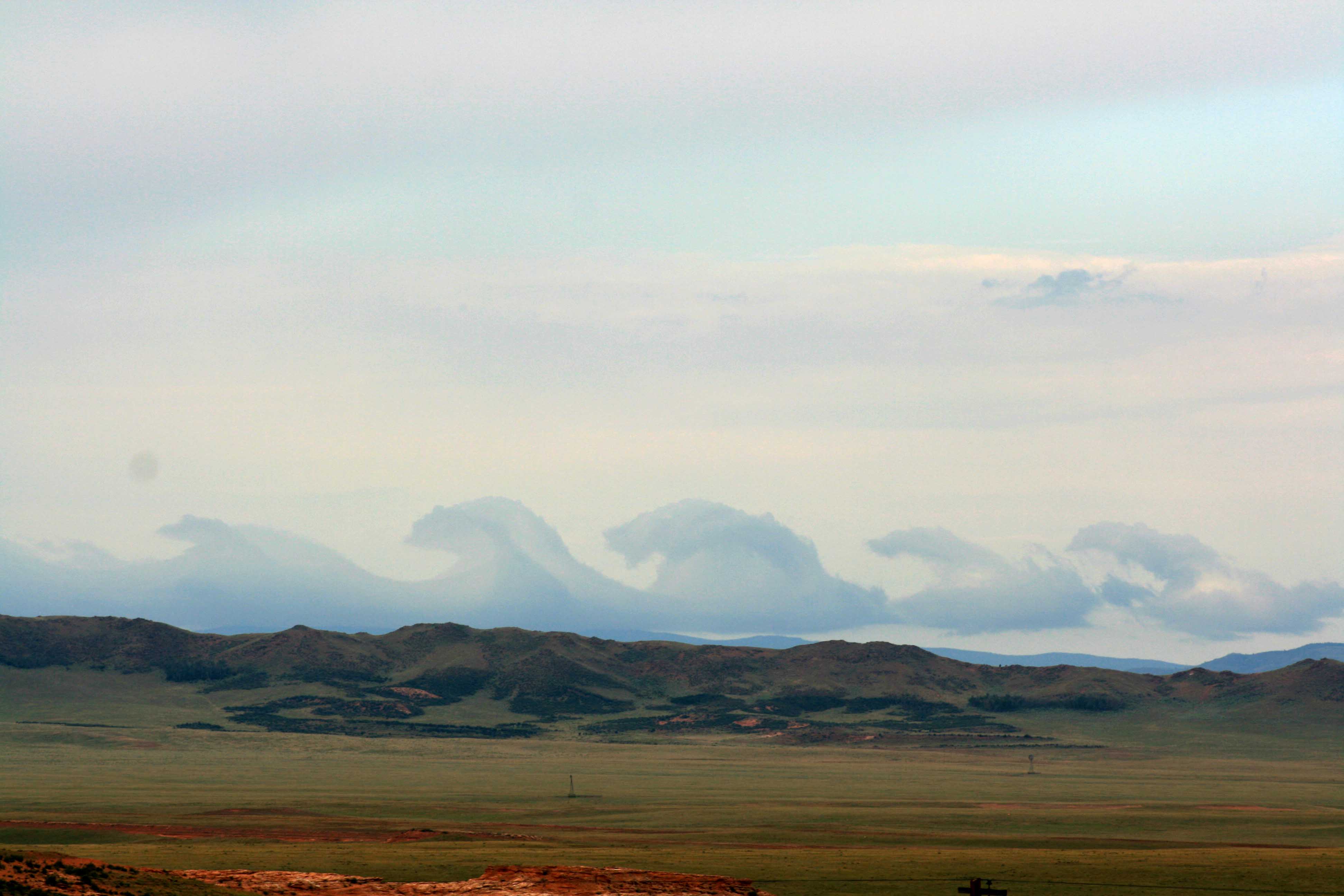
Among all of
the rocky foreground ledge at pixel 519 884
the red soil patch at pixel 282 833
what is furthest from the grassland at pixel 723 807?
the rocky foreground ledge at pixel 519 884

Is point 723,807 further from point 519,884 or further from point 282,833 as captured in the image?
point 519,884

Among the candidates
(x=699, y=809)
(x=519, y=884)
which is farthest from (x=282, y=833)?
(x=519, y=884)

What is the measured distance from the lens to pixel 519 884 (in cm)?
4353

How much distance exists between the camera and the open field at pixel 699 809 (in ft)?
196

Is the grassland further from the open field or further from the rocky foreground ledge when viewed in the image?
the rocky foreground ledge

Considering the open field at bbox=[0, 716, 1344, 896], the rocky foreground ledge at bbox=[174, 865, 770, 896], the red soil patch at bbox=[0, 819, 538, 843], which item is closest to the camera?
the rocky foreground ledge at bbox=[174, 865, 770, 896]

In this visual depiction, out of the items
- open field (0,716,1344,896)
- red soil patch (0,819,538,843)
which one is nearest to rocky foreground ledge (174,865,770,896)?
open field (0,716,1344,896)

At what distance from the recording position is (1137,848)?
76.1 metres

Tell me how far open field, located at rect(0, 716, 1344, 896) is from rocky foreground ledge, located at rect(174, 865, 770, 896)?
10.2 metres

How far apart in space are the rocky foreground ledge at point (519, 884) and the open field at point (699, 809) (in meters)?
10.2

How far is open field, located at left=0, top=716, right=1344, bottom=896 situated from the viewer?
196ft

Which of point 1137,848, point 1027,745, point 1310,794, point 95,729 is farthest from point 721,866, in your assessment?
point 95,729

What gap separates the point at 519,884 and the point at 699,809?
58.9m

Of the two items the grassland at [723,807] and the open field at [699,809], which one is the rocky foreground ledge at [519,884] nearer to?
the grassland at [723,807]
